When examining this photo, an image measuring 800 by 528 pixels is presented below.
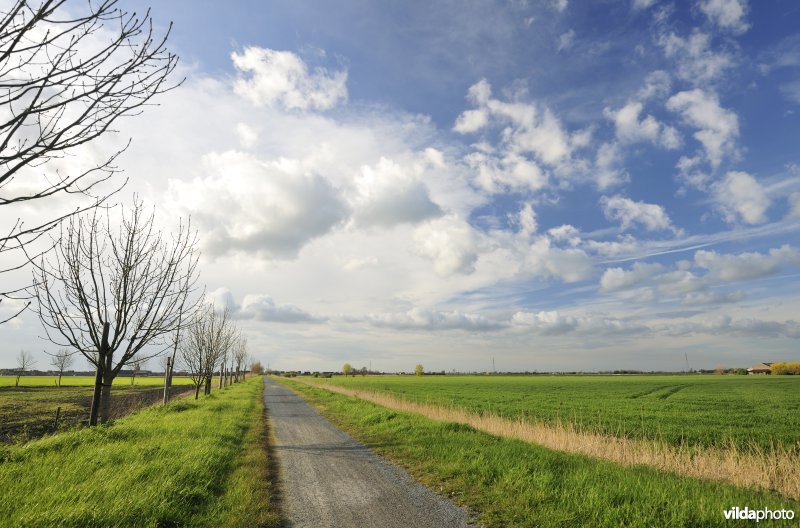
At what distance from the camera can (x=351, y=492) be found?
26.1 ft

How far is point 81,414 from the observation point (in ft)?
91.2

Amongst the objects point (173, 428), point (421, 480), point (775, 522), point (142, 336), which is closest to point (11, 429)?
point (173, 428)

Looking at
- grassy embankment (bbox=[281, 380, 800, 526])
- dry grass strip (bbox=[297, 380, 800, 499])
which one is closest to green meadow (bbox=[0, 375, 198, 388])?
grassy embankment (bbox=[281, 380, 800, 526])

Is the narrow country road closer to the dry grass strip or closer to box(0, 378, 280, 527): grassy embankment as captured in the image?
box(0, 378, 280, 527): grassy embankment

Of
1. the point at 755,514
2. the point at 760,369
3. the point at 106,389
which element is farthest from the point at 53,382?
the point at 760,369

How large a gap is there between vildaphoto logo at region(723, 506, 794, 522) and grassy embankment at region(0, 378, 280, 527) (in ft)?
22.4

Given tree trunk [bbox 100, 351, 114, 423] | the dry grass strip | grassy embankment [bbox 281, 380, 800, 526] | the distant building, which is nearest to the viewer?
grassy embankment [bbox 281, 380, 800, 526]

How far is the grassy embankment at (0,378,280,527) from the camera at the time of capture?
5836mm

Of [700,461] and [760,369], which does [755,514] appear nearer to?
[700,461]

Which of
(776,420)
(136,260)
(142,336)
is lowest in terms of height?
(776,420)

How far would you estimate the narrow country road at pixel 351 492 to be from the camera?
21.3ft

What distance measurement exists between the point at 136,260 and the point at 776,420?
38.7m

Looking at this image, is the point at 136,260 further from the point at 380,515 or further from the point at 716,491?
the point at 716,491

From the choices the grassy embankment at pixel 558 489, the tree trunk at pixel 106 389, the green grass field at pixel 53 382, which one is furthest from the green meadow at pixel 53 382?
the grassy embankment at pixel 558 489
